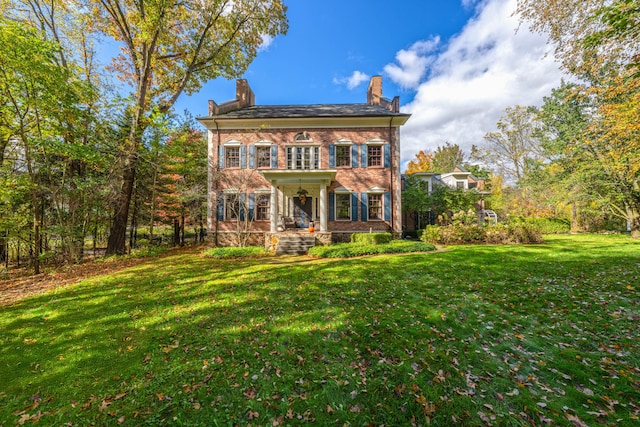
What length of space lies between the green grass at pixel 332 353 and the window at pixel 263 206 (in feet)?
28.9

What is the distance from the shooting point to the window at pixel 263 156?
15188 mm

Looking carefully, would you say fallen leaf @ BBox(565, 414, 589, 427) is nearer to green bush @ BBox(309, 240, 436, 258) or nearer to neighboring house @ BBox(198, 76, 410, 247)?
green bush @ BBox(309, 240, 436, 258)

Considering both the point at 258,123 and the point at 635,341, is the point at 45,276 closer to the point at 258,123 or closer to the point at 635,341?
the point at 258,123

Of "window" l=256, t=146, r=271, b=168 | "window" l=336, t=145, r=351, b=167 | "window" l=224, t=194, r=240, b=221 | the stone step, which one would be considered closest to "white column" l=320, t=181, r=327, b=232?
the stone step

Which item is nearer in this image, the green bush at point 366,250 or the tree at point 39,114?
the tree at point 39,114

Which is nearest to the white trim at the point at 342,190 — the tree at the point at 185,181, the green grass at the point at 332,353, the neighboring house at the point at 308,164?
the neighboring house at the point at 308,164

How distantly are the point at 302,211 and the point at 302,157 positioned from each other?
3.56 metres

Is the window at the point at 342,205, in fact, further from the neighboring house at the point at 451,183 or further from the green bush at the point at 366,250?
the neighboring house at the point at 451,183

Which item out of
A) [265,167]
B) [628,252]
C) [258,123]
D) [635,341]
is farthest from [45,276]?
[628,252]

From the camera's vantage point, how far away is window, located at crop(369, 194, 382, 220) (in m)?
15.1

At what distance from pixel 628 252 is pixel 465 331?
406 inches

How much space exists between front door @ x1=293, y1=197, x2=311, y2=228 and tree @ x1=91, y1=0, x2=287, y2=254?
28.5ft

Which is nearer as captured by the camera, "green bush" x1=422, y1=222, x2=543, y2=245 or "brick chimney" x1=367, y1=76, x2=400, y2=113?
"green bush" x1=422, y1=222, x2=543, y2=245

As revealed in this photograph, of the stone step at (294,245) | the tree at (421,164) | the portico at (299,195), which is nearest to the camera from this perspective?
the stone step at (294,245)
